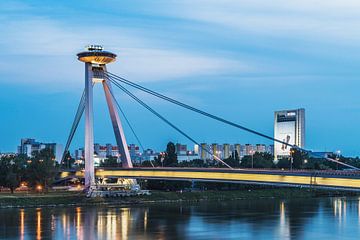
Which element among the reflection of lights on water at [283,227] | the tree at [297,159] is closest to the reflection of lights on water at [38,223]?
the reflection of lights on water at [283,227]

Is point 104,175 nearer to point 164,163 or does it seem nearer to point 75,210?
point 75,210

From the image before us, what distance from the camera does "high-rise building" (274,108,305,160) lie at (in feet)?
401

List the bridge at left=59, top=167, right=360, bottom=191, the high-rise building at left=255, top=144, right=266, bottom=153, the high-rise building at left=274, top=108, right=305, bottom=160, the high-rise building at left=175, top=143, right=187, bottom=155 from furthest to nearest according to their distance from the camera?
1. the high-rise building at left=255, top=144, right=266, bottom=153
2. the high-rise building at left=175, top=143, right=187, bottom=155
3. the high-rise building at left=274, top=108, right=305, bottom=160
4. the bridge at left=59, top=167, right=360, bottom=191

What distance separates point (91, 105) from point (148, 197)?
33.4 feet

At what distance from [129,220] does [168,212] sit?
7.10 metres

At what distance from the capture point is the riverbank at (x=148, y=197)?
5112 centimetres

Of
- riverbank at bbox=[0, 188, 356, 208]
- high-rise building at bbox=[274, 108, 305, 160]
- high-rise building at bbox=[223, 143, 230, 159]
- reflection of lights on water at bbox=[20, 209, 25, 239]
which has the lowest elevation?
reflection of lights on water at bbox=[20, 209, 25, 239]

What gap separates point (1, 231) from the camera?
34906mm

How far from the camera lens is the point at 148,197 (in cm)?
5812

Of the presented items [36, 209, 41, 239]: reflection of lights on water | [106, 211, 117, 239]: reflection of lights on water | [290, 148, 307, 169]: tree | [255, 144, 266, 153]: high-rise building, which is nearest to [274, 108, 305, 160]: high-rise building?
[290, 148, 307, 169]: tree

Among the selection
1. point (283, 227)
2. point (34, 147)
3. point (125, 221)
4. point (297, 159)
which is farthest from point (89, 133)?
point (34, 147)

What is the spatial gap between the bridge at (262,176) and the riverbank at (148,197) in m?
3.64

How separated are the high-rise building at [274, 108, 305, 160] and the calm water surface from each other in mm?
69952

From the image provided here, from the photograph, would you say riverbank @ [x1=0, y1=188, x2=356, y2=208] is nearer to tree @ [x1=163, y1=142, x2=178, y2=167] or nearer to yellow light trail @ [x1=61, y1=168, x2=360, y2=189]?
yellow light trail @ [x1=61, y1=168, x2=360, y2=189]
